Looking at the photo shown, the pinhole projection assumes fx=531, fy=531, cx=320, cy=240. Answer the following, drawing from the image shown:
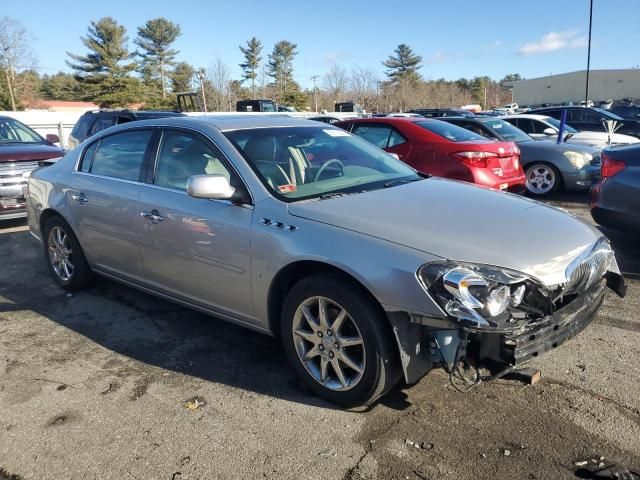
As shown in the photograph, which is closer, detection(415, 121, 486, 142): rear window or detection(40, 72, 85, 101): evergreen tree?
detection(415, 121, 486, 142): rear window

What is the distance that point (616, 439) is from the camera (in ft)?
8.72

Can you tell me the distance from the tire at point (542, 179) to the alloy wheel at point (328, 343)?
792 centimetres

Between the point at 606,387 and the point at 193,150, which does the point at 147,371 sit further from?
the point at 606,387

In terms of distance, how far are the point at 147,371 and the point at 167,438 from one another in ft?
2.74

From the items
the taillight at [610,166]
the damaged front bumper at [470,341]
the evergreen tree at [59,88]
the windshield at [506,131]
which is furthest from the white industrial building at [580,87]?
the damaged front bumper at [470,341]

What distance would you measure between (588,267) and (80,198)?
A: 4048mm

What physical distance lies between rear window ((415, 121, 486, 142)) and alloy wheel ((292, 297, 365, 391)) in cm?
514

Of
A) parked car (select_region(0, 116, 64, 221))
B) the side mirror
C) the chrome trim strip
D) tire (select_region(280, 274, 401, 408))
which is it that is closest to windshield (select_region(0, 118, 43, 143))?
parked car (select_region(0, 116, 64, 221))

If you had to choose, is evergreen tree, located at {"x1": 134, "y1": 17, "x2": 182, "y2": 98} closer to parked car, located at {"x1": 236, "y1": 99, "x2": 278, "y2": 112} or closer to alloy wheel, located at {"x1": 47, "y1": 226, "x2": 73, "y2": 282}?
parked car, located at {"x1": 236, "y1": 99, "x2": 278, "y2": 112}

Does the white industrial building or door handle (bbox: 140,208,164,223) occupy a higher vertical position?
the white industrial building

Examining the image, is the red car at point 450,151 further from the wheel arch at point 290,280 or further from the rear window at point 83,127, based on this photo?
the rear window at point 83,127

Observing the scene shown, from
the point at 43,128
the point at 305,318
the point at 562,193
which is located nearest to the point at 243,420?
the point at 305,318

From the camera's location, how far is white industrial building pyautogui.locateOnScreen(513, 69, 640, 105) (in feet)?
245

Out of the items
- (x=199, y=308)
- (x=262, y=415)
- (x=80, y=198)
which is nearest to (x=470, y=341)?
(x=262, y=415)
